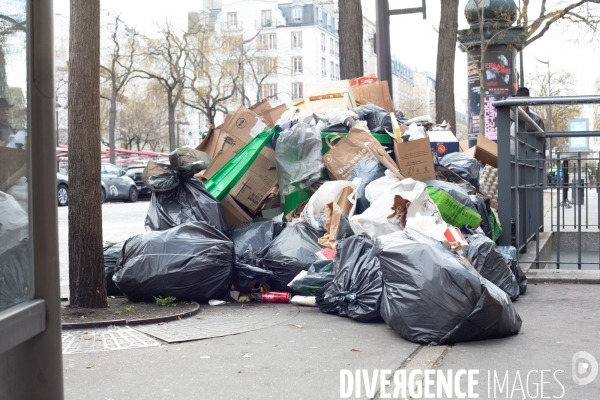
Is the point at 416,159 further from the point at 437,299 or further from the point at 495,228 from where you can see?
the point at 437,299

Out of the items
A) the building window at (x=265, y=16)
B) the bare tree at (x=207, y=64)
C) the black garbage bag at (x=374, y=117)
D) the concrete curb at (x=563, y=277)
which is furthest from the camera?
the building window at (x=265, y=16)

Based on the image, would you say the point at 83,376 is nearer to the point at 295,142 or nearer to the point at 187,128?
the point at 295,142

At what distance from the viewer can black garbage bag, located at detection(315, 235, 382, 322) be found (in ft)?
15.6

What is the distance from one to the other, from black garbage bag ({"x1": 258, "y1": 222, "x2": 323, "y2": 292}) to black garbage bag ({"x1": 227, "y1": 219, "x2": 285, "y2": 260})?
0.67 feet

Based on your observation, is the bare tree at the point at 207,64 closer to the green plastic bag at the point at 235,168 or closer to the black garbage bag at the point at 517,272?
the green plastic bag at the point at 235,168

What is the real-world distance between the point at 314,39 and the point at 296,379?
84.1 m

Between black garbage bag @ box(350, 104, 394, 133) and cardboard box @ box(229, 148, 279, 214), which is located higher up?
black garbage bag @ box(350, 104, 394, 133)

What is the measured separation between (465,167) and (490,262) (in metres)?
2.12

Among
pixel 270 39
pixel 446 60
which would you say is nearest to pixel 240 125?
pixel 446 60

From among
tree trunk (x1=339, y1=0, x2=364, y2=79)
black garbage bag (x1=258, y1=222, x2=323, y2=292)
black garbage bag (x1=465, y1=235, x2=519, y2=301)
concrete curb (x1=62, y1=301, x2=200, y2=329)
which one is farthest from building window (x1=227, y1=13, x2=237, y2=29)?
concrete curb (x1=62, y1=301, x2=200, y2=329)

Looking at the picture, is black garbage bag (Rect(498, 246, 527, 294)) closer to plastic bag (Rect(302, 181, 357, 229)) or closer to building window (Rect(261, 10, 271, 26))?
plastic bag (Rect(302, 181, 357, 229))

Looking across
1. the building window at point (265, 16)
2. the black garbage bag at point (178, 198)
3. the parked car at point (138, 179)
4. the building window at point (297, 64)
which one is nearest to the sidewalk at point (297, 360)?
the black garbage bag at point (178, 198)

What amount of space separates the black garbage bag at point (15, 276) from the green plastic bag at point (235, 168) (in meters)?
4.77

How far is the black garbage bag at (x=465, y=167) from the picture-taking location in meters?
7.22
